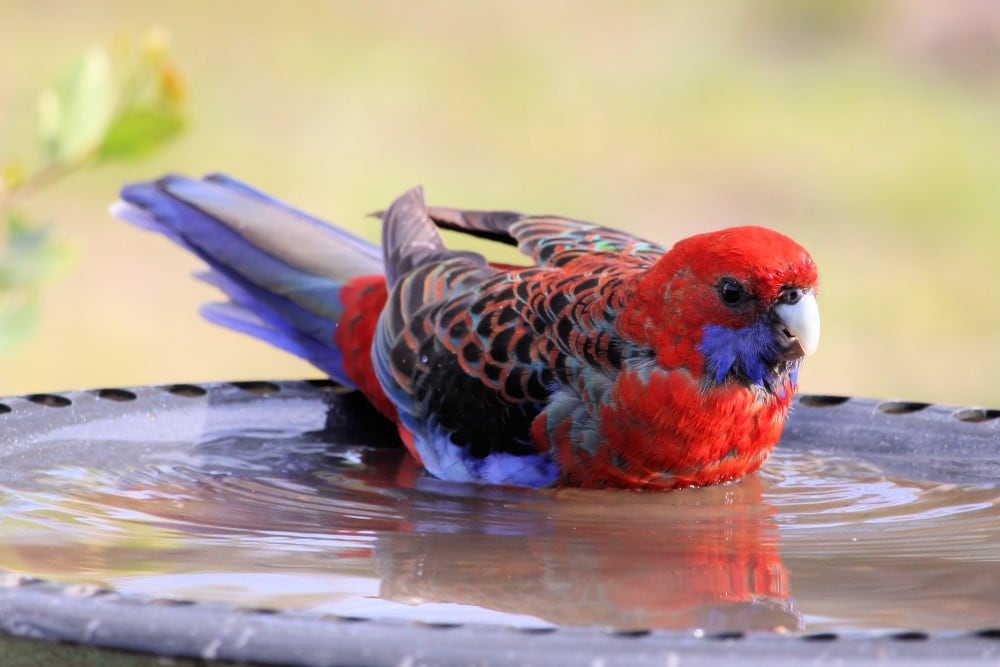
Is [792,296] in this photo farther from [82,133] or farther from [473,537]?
[82,133]

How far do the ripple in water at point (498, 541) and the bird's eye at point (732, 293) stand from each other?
1.15 ft

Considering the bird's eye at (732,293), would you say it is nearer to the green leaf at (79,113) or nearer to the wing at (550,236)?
the wing at (550,236)

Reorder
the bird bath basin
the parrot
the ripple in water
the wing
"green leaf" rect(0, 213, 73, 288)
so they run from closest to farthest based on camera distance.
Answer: the bird bath basin
the ripple in water
"green leaf" rect(0, 213, 73, 288)
the parrot
the wing

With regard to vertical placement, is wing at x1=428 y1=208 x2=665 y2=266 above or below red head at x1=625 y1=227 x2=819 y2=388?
above

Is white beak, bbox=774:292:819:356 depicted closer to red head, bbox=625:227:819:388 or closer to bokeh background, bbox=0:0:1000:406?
red head, bbox=625:227:819:388

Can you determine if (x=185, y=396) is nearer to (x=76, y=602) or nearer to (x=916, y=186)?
(x=76, y=602)

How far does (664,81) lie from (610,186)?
181cm

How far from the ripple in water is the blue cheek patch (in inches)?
8.5

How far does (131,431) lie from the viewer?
2.98m

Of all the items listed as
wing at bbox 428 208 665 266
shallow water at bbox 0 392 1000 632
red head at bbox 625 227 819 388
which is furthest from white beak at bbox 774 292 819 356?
Answer: wing at bbox 428 208 665 266

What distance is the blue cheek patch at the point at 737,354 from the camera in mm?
2830

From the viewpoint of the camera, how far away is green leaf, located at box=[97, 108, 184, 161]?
231 cm

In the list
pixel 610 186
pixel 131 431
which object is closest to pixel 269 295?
pixel 131 431

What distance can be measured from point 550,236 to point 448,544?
1334 mm
